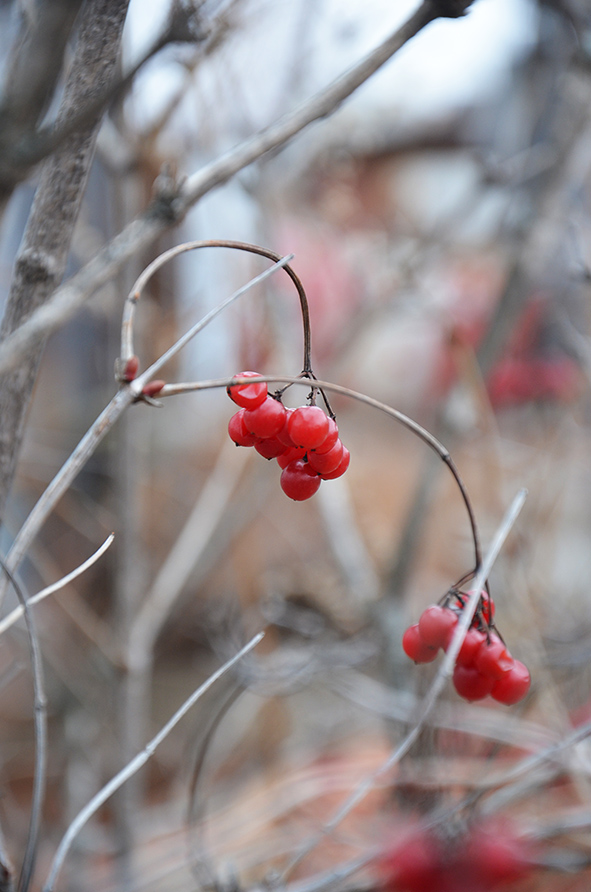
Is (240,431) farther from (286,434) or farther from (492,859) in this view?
(492,859)

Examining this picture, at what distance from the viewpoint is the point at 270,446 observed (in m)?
0.40

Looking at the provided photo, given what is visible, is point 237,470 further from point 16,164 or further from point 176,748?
point 16,164

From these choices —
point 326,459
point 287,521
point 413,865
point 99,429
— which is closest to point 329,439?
point 326,459

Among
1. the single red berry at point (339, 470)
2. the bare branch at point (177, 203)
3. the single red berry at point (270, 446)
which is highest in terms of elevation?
the bare branch at point (177, 203)

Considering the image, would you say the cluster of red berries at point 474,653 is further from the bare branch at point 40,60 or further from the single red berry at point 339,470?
the bare branch at point 40,60

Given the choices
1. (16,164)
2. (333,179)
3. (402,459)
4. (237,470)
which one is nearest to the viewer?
(16,164)

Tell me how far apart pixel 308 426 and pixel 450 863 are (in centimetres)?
60

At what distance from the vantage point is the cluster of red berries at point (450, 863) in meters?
0.67

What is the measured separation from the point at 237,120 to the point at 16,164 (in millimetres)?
1003

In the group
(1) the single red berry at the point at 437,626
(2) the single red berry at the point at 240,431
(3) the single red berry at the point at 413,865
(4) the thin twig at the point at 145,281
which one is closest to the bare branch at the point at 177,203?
(4) the thin twig at the point at 145,281

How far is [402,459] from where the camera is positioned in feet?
7.87

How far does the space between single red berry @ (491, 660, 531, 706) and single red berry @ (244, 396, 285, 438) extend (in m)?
0.23

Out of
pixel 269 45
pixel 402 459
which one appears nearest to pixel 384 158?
pixel 402 459

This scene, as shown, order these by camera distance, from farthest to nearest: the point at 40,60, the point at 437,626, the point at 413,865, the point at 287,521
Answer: the point at 287,521, the point at 413,865, the point at 437,626, the point at 40,60
